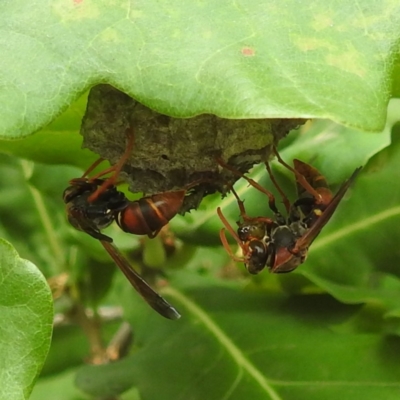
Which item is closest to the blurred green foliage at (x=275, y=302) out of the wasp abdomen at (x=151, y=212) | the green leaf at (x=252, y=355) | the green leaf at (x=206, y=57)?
the green leaf at (x=252, y=355)

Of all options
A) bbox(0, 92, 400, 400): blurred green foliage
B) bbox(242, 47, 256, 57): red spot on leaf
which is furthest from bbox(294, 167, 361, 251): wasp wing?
bbox(242, 47, 256, 57): red spot on leaf

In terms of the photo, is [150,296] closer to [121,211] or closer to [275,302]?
[121,211]

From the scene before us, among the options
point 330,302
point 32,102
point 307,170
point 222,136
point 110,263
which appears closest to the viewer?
point 32,102

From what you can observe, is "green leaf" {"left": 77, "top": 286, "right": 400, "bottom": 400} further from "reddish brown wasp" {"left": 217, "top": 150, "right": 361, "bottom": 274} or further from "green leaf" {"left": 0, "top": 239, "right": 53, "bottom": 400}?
"green leaf" {"left": 0, "top": 239, "right": 53, "bottom": 400}

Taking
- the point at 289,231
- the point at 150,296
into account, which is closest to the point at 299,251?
the point at 289,231

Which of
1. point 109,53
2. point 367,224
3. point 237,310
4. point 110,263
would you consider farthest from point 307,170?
point 110,263

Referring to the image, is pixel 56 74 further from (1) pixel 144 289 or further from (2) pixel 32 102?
(1) pixel 144 289
